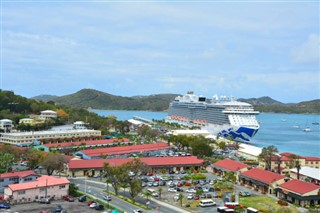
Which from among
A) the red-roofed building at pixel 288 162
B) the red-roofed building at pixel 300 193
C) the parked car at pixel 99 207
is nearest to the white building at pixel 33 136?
the red-roofed building at pixel 288 162

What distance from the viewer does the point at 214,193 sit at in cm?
2597

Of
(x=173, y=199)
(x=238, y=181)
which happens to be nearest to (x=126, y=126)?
(x=238, y=181)

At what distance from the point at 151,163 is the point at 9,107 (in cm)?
4477

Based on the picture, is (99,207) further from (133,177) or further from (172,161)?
(172,161)

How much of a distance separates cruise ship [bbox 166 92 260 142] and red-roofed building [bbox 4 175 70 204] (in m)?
39.0

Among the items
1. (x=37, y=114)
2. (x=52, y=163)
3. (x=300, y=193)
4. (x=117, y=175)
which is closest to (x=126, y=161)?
(x=52, y=163)

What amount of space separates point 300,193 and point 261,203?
8.16 ft

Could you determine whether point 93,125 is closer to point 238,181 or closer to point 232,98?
point 232,98

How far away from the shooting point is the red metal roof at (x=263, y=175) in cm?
2655

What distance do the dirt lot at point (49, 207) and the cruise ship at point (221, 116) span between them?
40.0 metres

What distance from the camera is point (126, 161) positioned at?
32.3 m

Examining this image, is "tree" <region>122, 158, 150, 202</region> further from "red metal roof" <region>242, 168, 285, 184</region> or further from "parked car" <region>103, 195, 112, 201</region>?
"red metal roof" <region>242, 168, 285, 184</region>

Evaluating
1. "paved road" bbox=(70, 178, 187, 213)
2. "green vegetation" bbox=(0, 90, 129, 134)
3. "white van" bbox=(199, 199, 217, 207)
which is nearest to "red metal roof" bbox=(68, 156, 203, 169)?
"paved road" bbox=(70, 178, 187, 213)

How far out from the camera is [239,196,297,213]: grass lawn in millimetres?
22312
